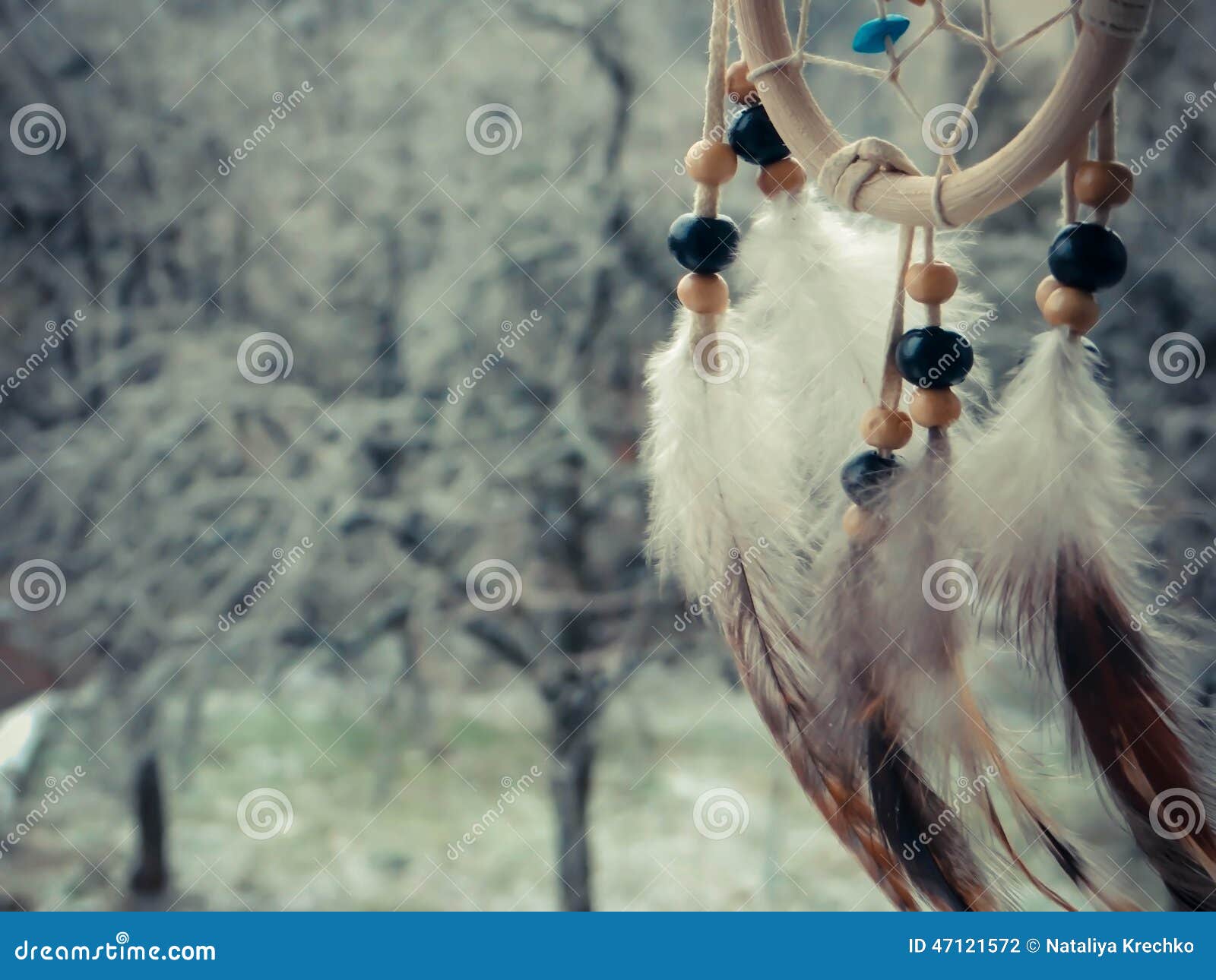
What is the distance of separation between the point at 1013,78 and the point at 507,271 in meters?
0.54

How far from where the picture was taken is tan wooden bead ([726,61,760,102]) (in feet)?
1.39

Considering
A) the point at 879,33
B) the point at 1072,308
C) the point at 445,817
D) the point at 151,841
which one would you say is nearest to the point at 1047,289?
the point at 1072,308

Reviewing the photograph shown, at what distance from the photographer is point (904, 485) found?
0.40m

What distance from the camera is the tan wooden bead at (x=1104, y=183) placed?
0.34 m

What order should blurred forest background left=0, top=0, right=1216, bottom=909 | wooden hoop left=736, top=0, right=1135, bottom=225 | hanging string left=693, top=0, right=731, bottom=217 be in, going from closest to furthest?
wooden hoop left=736, top=0, right=1135, bottom=225, hanging string left=693, top=0, right=731, bottom=217, blurred forest background left=0, top=0, right=1216, bottom=909

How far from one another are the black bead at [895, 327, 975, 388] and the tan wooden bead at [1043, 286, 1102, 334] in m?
0.03

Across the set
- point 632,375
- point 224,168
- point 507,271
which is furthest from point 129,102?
point 632,375

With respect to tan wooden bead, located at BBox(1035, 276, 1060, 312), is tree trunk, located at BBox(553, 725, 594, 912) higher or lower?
lower

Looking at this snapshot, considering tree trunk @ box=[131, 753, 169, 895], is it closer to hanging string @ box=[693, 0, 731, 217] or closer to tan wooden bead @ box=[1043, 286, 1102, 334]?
hanging string @ box=[693, 0, 731, 217]

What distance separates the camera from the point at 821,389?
1.46 feet

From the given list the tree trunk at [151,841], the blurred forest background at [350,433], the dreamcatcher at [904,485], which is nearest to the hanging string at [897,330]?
the dreamcatcher at [904,485]

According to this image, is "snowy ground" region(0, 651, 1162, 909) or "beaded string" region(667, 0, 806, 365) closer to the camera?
"beaded string" region(667, 0, 806, 365)

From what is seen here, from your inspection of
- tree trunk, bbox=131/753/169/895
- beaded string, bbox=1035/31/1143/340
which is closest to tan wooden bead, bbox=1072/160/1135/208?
beaded string, bbox=1035/31/1143/340
